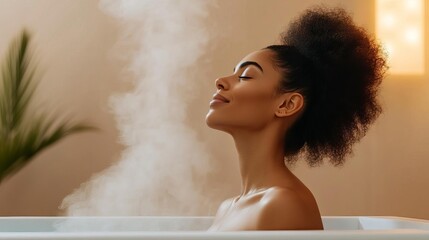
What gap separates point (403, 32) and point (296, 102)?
7.80ft

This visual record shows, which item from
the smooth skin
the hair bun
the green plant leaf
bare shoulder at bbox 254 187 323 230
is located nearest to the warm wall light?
the green plant leaf

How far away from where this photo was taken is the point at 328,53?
5.45ft

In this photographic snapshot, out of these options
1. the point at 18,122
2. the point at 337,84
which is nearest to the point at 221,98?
the point at 337,84

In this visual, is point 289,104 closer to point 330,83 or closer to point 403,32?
point 330,83

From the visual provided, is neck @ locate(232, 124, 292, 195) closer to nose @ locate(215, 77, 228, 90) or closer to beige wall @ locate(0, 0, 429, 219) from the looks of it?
nose @ locate(215, 77, 228, 90)

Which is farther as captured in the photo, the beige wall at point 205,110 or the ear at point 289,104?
the beige wall at point 205,110

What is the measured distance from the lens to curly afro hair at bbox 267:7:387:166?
1.65m

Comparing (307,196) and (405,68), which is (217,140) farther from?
(307,196)

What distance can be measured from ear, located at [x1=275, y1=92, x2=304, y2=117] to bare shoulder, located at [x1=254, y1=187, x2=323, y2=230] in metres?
0.21

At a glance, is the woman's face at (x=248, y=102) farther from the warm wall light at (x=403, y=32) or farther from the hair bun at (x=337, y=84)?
the warm wall light at (x=403, y=32)

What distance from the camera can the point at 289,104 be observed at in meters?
1.64

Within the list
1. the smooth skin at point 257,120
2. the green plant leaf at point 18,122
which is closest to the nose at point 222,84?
the smooth skin at point 257,120

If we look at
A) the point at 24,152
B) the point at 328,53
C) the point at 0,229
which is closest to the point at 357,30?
the point at 328,53

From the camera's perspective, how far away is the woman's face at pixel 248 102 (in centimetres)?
164
